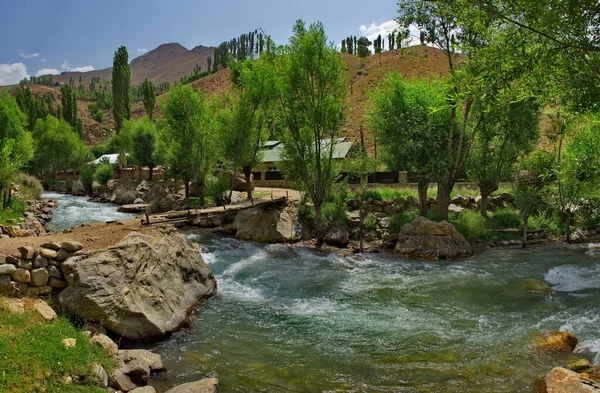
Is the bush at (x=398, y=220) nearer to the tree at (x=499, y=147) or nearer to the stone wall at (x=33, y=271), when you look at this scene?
the tree at (x=499, y=147)

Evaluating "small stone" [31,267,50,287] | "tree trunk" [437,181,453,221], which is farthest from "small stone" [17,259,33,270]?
"tree trunk" [437,181,453,221]

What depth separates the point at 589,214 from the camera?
21094 mm

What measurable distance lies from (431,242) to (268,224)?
8.90 meters

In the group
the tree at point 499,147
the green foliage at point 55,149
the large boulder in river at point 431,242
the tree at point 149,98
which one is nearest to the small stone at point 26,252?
the large boulder in river at point 431,242

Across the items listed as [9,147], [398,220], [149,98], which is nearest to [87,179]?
[149,98]

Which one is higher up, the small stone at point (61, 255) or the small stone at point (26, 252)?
the small stone at point (26, 252)

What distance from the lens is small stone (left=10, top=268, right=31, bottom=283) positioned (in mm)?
8633

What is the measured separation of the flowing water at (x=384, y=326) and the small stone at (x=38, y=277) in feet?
9.47

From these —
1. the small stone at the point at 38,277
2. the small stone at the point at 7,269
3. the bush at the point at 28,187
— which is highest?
the bush at the point at 28,187

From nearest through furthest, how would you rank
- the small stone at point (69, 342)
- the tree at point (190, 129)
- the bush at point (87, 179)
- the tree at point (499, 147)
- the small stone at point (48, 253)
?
the small stone at point (69, 342), the small stone at point (48, 253), the tree at point (499, 147), the tree at point (190, 129), the bush at point (87, 179)

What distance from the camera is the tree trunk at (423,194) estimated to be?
23.1m

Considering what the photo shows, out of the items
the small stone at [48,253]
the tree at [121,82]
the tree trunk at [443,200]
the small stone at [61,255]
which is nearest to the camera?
the small stone at [48,253]

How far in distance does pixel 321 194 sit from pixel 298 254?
12.3 feet

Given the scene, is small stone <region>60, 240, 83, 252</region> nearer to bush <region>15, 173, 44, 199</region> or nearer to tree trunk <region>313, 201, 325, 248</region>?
tree trunk <region>313, 201, 325, 248</region>
